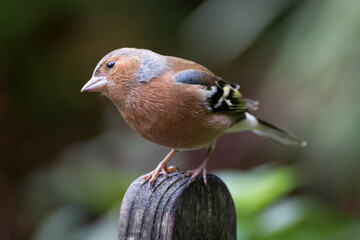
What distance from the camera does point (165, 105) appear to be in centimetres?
277

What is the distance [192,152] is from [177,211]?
3.74 m

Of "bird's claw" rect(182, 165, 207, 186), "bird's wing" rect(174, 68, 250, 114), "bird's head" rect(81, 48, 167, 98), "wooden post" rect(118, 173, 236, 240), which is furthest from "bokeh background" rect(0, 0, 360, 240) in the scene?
"wooden post" rect(118, 173, 236, 240)

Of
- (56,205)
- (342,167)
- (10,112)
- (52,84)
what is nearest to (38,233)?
(56,205)

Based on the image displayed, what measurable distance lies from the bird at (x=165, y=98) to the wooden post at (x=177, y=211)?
0.53 meters

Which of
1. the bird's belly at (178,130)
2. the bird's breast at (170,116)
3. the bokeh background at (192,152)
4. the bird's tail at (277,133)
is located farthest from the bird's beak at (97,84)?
the bird's tail at (277,133)

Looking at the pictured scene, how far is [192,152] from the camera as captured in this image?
5562mm

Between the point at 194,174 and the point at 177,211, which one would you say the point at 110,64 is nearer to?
the point at 194,174

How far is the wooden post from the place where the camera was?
5.99 feet

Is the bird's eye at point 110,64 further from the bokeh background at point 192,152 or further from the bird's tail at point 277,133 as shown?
the bird's tail at point 277,133

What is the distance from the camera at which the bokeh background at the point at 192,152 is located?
11.7ft

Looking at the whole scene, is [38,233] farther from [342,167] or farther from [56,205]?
[342,167]

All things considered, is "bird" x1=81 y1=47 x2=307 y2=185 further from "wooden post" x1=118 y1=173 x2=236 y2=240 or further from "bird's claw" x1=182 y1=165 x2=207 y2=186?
"wooden post" x1=118 y1=173 x2=236 y2=240

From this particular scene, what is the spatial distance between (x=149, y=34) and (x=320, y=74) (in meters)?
2.98

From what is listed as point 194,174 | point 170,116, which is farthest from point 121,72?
point 194,174
